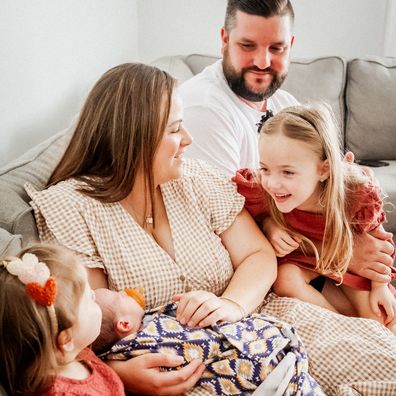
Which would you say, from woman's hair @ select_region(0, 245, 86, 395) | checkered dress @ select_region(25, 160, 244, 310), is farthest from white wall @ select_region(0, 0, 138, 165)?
woman's hair @ select_region(0, 245, 86, 395)

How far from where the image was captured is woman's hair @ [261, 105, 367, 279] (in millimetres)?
1647

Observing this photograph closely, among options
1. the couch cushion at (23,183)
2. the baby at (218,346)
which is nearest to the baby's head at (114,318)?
the baby at (218,346)

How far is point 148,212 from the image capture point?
1.59 metres

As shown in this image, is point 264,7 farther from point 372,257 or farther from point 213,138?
point 372,257

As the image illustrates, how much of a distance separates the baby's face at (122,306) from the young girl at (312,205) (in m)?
0.52

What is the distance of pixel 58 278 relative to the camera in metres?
1.06

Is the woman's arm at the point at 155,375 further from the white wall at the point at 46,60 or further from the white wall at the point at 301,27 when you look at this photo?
the white wall at the point at 301,27

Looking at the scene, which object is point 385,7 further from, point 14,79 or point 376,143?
point 14,79

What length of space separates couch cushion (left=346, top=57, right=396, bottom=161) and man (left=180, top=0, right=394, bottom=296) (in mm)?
822

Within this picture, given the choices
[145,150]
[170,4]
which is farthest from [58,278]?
[170,4]

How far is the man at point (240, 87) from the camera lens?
2061 millimetres

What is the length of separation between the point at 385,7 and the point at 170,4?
1.34 m

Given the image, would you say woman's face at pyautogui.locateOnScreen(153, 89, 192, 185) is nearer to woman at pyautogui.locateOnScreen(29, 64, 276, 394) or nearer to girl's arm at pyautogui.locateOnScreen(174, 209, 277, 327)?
woman at pyautogui.locateOnScreen(29, 64, 276, 394)

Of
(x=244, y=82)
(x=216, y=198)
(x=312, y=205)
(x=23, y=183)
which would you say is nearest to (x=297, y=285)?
(x=312, y=205)
